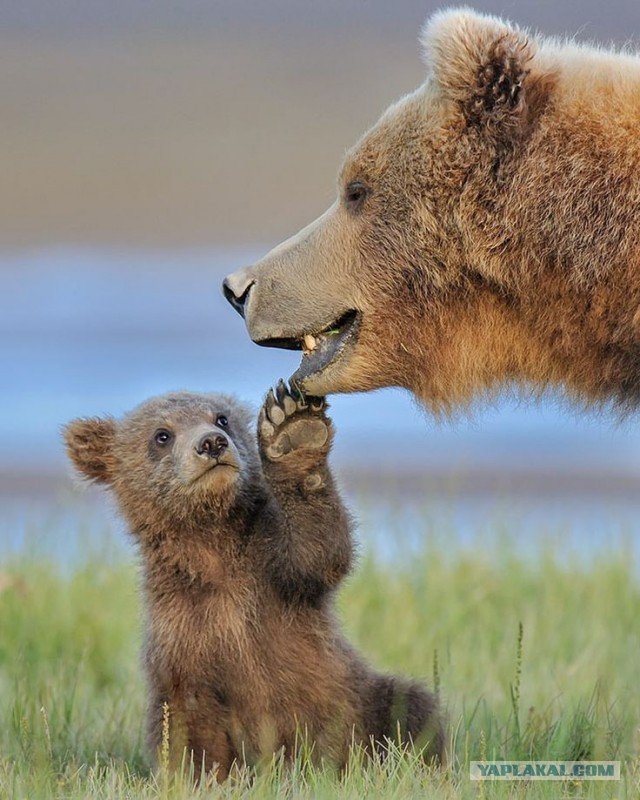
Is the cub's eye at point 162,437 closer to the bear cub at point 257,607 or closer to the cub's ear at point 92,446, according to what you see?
the bear cub at point 257,607

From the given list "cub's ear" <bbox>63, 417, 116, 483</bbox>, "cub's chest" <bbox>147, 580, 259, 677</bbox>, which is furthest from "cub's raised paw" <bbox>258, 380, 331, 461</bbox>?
"cub's ear" <bbox>63, 417, 116, 483</bbox>

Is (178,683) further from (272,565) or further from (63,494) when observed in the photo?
(63,494)

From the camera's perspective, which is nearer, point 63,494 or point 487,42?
point 487,42

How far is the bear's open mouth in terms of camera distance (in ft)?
18.1

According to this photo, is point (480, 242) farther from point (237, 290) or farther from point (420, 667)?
point (420, 667)

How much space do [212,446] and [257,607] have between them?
0.58 metres

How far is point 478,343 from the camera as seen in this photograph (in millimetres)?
5574

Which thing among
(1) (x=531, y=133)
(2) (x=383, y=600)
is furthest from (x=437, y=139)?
(2) (x=383, y=600)

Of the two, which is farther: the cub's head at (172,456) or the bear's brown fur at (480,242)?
the cub's head at (172,456)

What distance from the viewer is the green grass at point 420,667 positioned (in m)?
5.09

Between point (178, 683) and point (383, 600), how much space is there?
2.52 meters

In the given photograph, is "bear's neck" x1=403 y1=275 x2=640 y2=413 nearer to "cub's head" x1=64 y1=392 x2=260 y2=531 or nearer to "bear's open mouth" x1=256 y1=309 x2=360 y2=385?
"bear's open mouth" x1=256 y1=309 x2=360 y2=385

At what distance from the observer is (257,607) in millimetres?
5742

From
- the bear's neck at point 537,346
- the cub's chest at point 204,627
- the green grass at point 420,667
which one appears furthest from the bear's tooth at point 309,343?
the green grass at point 420,667
